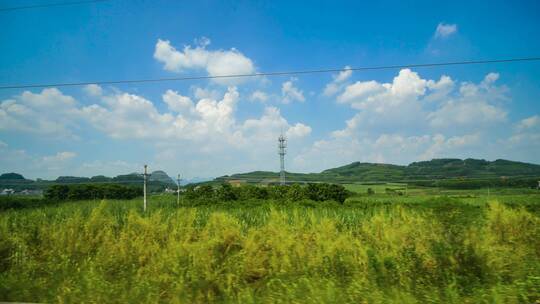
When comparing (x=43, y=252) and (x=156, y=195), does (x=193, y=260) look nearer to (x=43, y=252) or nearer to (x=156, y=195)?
(x=43, y=252)

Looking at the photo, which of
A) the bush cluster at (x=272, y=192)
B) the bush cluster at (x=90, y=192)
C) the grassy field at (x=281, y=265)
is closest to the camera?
the grassy field at (x=281, y=265)

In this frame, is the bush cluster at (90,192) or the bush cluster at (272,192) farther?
the bush cluster at (272,192)

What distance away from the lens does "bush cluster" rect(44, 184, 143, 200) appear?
36.7 m

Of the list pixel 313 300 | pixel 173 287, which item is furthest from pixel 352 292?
pixel 173 287

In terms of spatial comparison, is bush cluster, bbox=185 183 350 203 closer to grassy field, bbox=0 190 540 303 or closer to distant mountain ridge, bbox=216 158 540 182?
distant mountain ridge, bbox=216 158 540 182

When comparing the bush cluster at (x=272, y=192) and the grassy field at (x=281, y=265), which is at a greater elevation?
the grassy field at (x=281, y=265)

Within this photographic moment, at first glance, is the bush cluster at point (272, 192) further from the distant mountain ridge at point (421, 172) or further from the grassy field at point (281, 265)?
the grassy field at point (281, 265)

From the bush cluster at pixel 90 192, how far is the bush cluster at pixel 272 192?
8925mm

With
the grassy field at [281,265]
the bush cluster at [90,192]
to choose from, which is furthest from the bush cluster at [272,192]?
the grassy field at [281,265]

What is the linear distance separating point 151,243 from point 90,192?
36705 mm

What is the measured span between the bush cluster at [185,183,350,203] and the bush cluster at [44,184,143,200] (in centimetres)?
893

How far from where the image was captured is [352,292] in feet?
18.1

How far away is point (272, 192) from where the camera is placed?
177 feet

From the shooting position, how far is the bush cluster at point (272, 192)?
50062mm
